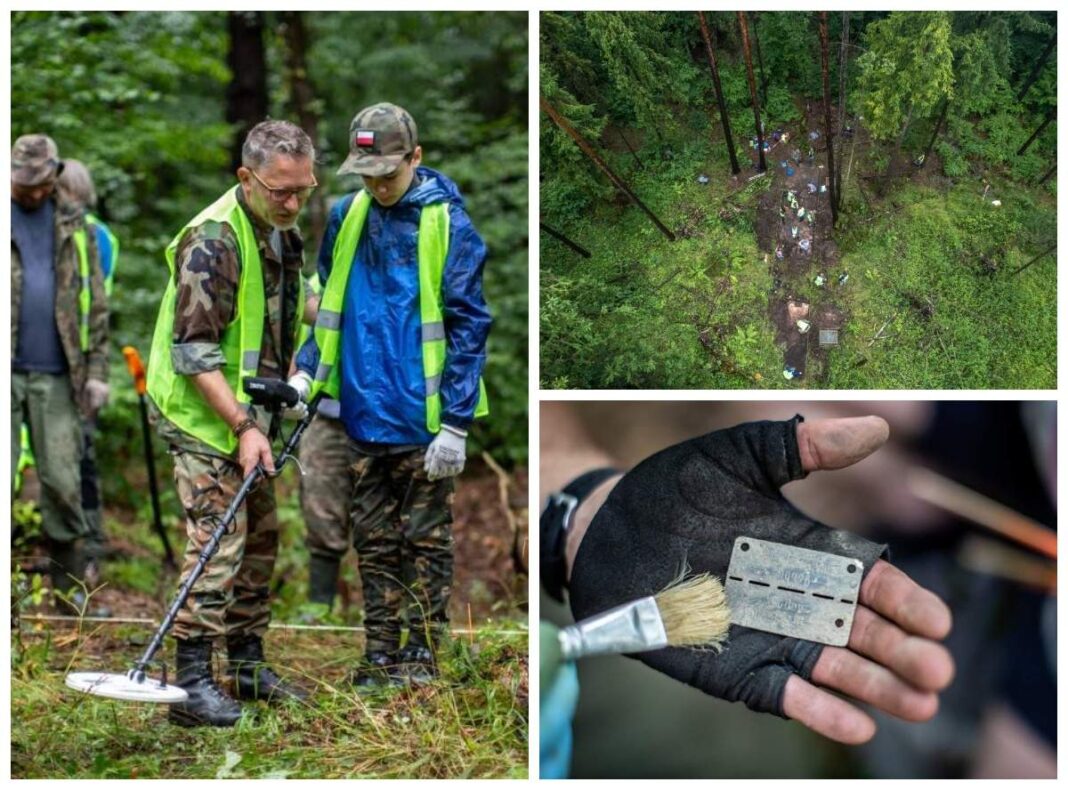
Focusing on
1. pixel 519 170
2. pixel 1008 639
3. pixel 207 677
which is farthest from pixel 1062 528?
pixel 519 170

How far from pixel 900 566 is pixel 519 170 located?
5335mm

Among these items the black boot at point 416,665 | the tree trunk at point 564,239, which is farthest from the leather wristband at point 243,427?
the tree trunk at point 564,239

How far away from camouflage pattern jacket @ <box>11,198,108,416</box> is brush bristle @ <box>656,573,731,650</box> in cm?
297

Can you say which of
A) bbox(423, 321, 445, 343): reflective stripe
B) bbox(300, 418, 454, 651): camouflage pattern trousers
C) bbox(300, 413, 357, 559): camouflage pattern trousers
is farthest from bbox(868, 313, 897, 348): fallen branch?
bbox(300, 413, 357, 559): camouflage pattern trousers

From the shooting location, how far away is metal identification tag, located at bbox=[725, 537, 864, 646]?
3285 mm

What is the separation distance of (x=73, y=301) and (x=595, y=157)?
271 centimetres

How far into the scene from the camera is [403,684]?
388 centimetres

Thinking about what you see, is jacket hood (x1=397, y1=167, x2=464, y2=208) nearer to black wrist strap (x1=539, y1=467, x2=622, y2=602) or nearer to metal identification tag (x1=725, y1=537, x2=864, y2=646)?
black wrist strap (x1=539, y1=467, x2=622, y2=602)

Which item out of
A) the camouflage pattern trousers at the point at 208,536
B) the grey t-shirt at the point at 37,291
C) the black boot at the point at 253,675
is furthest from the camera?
the grey t-shirt at the point at 37,291

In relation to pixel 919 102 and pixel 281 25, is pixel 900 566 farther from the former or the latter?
pixel 281 25

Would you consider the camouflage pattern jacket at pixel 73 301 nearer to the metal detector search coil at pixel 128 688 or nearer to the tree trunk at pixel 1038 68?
the metal detector search coil at pixel 128 688

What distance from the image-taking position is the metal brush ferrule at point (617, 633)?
128 inches

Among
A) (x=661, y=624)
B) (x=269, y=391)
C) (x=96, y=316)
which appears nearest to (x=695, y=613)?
(x=661, y=624)

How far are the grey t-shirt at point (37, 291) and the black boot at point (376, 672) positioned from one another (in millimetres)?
2098
